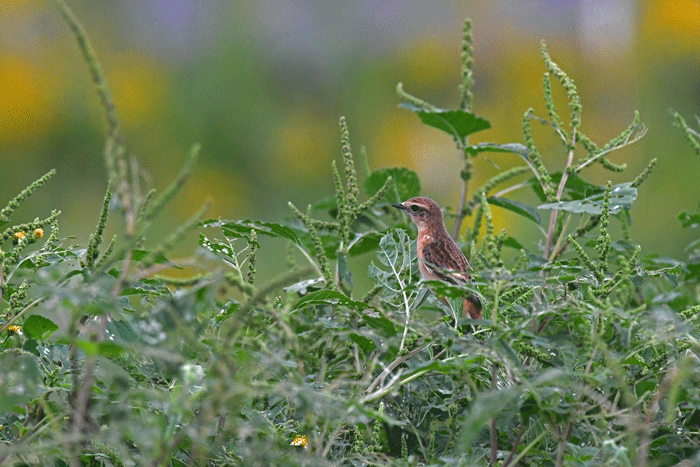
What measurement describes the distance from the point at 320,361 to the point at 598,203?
718mm

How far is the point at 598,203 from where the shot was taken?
1.68 meters

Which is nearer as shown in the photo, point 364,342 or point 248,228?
point 364,342

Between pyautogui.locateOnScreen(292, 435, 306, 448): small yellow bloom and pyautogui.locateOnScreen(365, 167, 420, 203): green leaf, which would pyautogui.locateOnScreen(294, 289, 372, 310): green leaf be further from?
pyautogui.locateOnScreen(365, 167, 420, 203): green leaf

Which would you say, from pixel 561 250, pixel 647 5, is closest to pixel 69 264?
pixel 561 250

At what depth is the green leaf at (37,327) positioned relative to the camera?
1368 mm

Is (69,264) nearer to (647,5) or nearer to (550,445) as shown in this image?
(550,445)

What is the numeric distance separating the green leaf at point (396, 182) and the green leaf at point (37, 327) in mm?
1152

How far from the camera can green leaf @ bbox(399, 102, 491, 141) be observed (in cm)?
215

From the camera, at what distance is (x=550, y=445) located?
133 cm

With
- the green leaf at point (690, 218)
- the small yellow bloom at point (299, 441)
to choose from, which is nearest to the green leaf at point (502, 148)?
the green leaf at point (690, 218)

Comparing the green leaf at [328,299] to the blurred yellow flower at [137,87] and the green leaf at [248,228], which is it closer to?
the green leaf at [248,228]

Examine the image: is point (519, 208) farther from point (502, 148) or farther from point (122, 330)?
point (122, 330)

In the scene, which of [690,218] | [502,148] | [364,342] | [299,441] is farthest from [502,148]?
[299,441]

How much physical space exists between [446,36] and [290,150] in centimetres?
253
